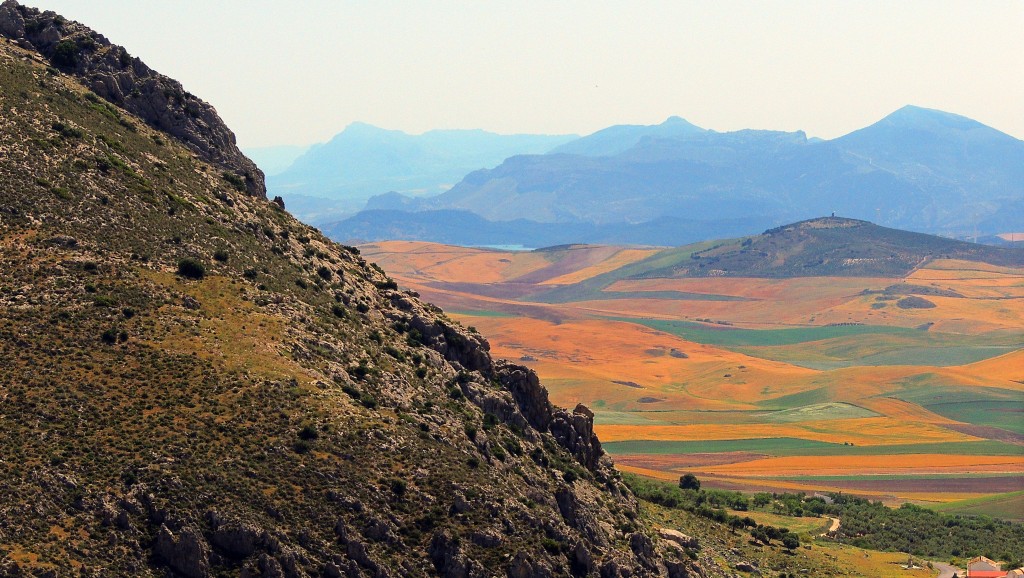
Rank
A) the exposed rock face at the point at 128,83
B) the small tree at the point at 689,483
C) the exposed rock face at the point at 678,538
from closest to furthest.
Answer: the exposed rock face at the point at 678,538 < the exposed rock face at the point at 128,83 < the small tree at the point at 689,483

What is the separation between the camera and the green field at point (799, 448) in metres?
174

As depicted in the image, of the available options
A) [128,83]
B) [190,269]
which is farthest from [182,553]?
[128,83]

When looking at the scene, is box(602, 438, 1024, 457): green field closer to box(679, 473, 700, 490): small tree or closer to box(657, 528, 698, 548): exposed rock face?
box(679, 473, 700, 490): small tree

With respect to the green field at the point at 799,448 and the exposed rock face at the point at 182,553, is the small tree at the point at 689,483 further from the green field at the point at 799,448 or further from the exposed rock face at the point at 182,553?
the exposed rock face at the point at 182,553

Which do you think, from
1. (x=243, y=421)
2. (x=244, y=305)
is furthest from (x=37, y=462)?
(x=244, y=305)

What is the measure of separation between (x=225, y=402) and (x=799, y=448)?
13226 centimetres

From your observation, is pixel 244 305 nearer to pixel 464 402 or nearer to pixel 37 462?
pixel 464 402

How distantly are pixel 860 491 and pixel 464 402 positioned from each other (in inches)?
3397

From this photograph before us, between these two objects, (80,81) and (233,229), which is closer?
(233,229)

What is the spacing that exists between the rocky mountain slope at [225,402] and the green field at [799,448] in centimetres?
9123

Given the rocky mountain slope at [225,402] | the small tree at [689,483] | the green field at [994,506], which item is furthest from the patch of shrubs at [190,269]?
the green field at [994,506]

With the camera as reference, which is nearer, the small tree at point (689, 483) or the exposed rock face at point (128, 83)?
the exposed rock face at point (128, 83)

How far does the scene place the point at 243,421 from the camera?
59438 mm

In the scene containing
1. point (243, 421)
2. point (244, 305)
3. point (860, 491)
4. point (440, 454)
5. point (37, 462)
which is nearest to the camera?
point (37, 462)
